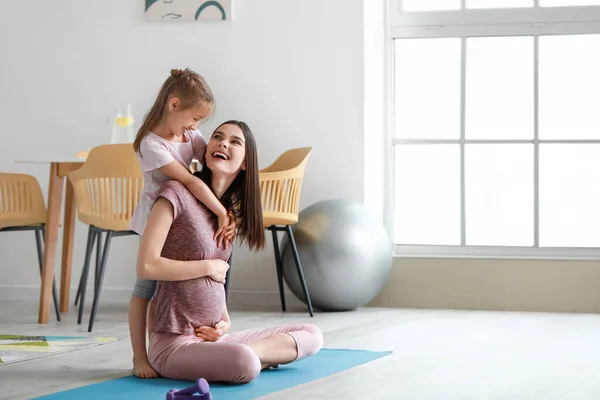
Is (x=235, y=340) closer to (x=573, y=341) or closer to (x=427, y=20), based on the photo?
(x=573, y=341)

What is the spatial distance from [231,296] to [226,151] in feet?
7.46

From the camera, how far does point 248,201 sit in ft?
9.31

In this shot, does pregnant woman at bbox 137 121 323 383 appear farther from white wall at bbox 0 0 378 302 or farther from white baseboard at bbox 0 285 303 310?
white wall at bbox 0 0 378 302

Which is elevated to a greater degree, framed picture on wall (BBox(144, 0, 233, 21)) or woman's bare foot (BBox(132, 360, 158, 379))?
framed picture on wall (BBox(144, 0, 233, 21))

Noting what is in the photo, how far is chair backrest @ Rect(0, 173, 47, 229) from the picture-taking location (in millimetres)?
4332

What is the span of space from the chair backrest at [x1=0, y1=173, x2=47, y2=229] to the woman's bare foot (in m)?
1.73

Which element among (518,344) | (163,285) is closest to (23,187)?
(163,285)

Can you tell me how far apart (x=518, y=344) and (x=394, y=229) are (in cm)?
163

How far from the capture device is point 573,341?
3.61 m

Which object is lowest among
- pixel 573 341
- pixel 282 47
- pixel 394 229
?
pixel 573 341

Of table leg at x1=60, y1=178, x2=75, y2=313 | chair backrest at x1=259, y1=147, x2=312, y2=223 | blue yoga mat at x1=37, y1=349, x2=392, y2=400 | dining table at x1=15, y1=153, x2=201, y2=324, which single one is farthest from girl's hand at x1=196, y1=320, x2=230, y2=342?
table leg at x1=60, y1=178, x2=75, y2=313

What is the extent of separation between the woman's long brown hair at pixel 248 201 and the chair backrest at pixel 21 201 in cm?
175

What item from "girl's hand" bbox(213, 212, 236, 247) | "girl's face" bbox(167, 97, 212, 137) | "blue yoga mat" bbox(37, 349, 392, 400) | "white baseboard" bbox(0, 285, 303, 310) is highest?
"girl's face" bbox(167, 97, 212, 137)

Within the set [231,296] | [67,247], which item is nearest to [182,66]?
[67,247]
